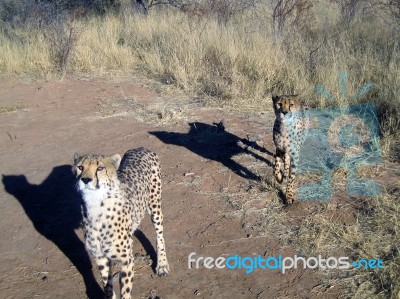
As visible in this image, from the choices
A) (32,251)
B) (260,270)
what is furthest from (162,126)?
(260,270)

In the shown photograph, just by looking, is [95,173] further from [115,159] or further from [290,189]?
[290,189]

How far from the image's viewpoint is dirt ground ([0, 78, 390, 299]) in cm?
308

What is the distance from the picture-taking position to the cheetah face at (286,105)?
390 centimetres

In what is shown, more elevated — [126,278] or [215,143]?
[126,278]

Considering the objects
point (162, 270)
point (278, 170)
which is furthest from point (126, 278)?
point (278, 170)

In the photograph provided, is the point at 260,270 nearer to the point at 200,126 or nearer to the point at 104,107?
the point at 200,126

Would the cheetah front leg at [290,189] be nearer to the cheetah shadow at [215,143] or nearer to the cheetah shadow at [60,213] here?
the cheetah shadow at [215,143]

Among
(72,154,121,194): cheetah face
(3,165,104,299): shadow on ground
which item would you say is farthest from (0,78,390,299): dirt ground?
(72,154,121,194): cheetah face

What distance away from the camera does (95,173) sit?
254cm

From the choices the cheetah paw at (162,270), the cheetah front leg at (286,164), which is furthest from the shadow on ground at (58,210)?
the cheetah front leg at (286,164)

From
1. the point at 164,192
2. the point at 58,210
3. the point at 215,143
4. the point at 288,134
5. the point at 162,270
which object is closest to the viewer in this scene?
the point at 162,270

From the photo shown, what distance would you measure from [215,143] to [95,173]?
112 inches

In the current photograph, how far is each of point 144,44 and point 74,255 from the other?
6441mm

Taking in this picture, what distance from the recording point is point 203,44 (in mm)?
8195
